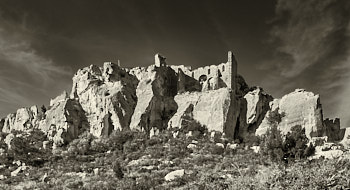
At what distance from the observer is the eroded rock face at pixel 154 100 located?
4825 centimetres

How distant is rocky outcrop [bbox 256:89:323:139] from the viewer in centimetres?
4425

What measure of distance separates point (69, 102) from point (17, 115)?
18.3 m

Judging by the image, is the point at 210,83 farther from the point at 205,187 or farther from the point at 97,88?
the point at 205,187

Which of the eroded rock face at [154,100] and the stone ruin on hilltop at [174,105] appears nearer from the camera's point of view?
the stone ruin on hilltop at [174,105]

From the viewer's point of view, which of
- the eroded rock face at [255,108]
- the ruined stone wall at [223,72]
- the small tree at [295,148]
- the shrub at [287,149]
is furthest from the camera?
the ruined stone wall at [223,72]

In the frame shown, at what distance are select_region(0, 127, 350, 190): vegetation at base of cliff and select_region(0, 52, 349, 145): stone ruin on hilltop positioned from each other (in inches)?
101

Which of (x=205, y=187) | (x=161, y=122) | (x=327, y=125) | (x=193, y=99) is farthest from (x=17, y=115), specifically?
(x=205, y=187)

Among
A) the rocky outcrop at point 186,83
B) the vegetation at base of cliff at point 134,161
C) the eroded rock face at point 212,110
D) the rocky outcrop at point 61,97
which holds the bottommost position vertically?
the vegetation at base of cliff at point 134,161

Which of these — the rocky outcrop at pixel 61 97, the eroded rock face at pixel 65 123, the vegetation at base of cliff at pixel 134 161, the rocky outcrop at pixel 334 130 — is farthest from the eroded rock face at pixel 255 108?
the rocky outcrop at pixel 61 97

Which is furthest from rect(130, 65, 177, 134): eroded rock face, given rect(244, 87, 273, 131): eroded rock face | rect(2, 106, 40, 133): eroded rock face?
rect(2, 106, 40, 133): eroded rock face

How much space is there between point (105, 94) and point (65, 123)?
23.8 ft

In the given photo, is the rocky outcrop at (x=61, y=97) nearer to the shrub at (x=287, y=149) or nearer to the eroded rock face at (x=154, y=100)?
the eroded rock face at (x=154, y=100)

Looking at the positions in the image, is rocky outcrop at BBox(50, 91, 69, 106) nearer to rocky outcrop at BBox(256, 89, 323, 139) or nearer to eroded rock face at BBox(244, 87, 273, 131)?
eroded rock face at BBox(244, 87, 273, 131)

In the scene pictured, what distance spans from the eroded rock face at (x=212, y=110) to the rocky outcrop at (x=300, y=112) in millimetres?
5059
